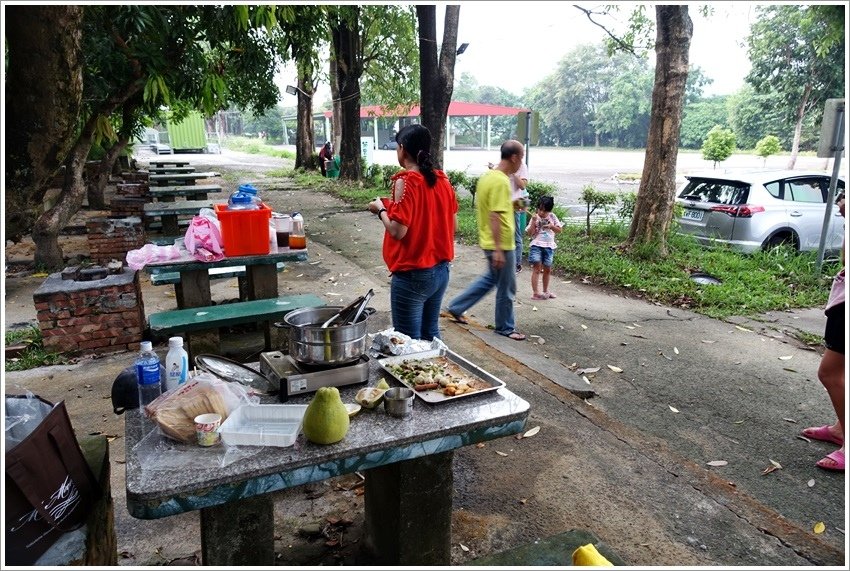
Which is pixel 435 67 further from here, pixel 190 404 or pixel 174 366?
pixel 190 404

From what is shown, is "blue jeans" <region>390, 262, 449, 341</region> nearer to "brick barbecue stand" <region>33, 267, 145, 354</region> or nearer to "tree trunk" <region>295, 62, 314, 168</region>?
"brick barbecue stand" <region>33, 267, 145, 354</region>

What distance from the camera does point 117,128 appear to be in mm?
10344

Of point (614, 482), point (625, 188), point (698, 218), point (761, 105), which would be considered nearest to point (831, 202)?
point (698, 218)

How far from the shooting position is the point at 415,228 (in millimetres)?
3668

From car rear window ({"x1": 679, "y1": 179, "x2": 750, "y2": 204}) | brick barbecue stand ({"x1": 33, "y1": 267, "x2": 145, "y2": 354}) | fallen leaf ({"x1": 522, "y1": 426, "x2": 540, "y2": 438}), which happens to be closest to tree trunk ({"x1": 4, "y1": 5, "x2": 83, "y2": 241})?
fallen leaf ({"x1": 522, "y1": 426, "x2": 540, "y2": 438})

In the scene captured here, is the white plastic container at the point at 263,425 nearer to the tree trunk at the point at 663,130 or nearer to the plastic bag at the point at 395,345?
the plastic bag at the point at 395,345

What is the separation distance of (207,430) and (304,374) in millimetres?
451

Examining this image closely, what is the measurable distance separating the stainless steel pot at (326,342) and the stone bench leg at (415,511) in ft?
1.71

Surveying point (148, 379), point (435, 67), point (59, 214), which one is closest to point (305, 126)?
point (435, 67)

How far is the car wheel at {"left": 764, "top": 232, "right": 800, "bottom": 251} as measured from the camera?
29.0ft

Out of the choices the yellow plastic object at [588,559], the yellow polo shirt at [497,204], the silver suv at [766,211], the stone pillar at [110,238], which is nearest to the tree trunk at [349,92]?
the stone pillar at [110,238]

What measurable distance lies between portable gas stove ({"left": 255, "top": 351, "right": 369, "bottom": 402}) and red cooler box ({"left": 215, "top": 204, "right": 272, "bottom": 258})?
8.76ft

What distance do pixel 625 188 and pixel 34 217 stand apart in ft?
68.1

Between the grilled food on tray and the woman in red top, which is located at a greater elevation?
the woman in red top
